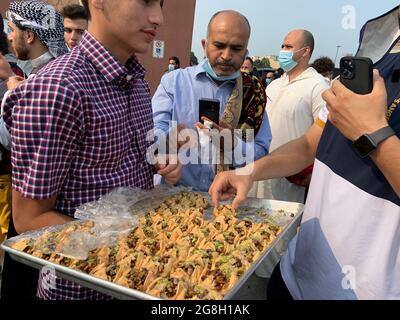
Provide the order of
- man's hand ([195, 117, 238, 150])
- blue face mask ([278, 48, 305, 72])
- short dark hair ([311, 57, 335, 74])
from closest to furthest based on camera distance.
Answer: man's hand ([195, 117, 238, 150])
blue face mask ([278, 48, 305, 72])
short dark hair ([311, 57, 335, 74])

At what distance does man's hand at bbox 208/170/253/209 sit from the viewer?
1.68 meters

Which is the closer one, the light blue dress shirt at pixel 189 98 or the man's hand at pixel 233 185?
the man's hand at pixel 233 185

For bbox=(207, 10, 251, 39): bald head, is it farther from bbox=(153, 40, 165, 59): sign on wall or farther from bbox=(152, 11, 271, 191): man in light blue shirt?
bbox=(153, 40, 165, 59): sign on wall

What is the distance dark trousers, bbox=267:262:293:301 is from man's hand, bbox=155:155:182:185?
0.70 meters

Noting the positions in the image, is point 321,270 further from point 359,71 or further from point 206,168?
point 206,168

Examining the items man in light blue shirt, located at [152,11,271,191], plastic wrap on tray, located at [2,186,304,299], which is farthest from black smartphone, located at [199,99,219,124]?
plastic wrap on tray, located at [2,186,304,299]

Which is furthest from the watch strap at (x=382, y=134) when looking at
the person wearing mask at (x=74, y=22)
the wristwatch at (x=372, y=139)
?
the person wearing mask at (x=74, y=22)

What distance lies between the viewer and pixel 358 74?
1130 mm

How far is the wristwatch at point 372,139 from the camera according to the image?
107 centimetres

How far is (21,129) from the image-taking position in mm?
1265

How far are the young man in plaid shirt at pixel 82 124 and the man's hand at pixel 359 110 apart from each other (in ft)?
2.81

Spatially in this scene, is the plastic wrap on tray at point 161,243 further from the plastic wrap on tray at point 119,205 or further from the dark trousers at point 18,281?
the dark trousers at point 18,281
